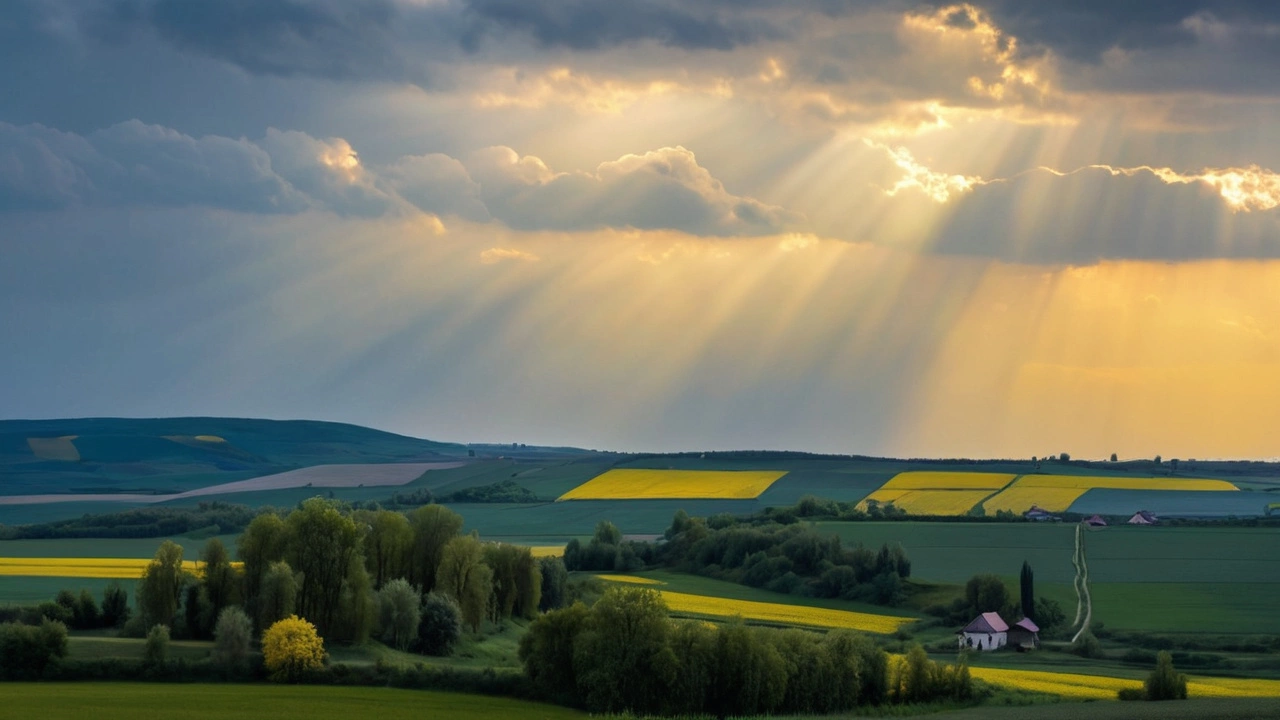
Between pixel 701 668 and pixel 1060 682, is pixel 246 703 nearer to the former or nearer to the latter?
pixel 701 668

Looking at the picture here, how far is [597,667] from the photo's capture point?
→ 213 feet

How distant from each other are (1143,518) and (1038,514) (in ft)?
32.0

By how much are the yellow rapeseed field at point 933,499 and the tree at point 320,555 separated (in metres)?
81.6

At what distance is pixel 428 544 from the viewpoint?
92.1m

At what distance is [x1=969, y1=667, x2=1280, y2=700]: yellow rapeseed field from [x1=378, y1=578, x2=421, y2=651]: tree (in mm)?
28345

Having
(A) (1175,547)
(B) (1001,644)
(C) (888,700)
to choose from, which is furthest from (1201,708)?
(A) (1175,547)

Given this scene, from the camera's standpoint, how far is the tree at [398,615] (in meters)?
78.5

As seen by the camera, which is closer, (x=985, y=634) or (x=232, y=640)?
(x=232, y=640)

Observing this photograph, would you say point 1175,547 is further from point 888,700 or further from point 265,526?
point 265,526

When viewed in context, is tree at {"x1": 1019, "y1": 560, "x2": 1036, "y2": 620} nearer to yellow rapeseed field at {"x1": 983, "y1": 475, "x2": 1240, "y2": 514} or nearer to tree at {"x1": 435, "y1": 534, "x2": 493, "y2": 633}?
tree at {"x1": 435, "y1": 534, "x2": 493, "y2": 633}

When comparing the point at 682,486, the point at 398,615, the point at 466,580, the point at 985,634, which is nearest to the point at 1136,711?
the point at 985,634

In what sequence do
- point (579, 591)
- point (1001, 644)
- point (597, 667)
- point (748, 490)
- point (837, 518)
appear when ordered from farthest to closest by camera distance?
point (748, 490), point (837, 518), point (579, 591), point (1001, 644), point (597, 667)

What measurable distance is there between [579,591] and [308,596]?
1186 inches

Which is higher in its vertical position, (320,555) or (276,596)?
(320,555)
